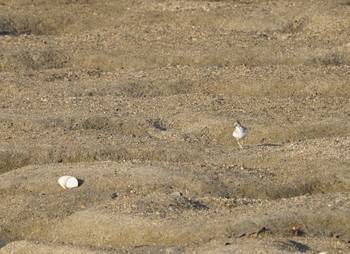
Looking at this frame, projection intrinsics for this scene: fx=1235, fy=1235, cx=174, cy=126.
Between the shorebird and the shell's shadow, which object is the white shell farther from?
the shorebird

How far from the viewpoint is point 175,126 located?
14.1 metres

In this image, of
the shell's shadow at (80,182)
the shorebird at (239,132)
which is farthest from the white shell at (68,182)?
the shorebird at (239,132)

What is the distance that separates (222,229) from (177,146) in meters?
2.81

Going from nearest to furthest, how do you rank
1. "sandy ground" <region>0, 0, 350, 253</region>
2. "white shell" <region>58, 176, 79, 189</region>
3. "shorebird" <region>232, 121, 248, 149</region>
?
"sandy ground" <region>0, 0, 350, 253</region> < "white shell" <region>58, 176, 79, 189</region> < "shorebird" <region>232, 121, 248, 149</region>

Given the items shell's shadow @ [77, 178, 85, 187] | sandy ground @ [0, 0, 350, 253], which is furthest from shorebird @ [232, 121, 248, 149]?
shell's shadow @ [77, 178, 85, 187]

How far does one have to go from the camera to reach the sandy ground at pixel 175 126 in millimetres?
10781

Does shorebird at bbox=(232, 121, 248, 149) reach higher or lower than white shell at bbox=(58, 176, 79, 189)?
higher

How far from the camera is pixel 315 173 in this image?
1214cm

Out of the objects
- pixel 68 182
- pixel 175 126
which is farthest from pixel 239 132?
pixel 68 182

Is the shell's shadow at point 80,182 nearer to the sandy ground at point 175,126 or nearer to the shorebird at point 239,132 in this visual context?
the sandy ground at point 175,126

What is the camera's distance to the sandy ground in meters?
10.8

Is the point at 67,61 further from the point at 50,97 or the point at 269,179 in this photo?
the point at 269,179

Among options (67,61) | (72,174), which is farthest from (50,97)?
(72,174)

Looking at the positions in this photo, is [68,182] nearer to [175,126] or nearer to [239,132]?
[239,132]
